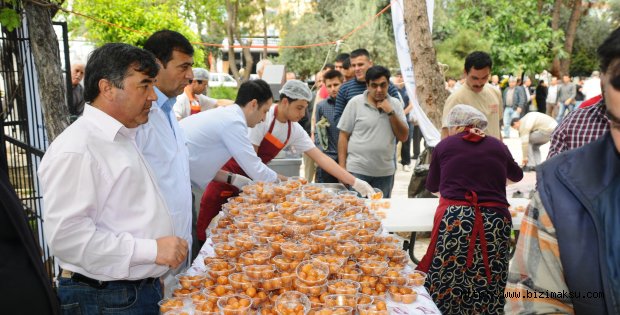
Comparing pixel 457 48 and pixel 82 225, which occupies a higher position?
pixel 457 48

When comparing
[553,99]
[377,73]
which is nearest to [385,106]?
[377,73]

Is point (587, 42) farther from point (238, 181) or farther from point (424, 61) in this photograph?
point (238, 181)

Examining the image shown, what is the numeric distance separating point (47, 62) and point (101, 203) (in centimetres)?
190

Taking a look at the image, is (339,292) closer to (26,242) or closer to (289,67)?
(26,242)

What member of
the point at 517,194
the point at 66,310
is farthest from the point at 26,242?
the point at 517,194

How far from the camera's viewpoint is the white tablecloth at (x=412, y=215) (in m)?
3.99

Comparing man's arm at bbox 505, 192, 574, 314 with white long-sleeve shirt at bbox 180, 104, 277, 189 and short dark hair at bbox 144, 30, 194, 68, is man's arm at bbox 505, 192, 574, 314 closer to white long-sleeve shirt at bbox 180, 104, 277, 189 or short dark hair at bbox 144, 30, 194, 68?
short dark hair at bbox 144, 30, 194, 68

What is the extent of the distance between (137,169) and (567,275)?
61.7 inches

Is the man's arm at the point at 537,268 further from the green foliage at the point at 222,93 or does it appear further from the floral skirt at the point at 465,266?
the green foliage at the point at 222,93

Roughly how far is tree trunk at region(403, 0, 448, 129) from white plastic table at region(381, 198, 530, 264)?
2.30 meters

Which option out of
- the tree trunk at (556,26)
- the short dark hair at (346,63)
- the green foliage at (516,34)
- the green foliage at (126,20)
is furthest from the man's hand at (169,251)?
the tree trunk at (556,26)

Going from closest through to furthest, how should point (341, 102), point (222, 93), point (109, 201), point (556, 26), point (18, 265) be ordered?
point (18, 265) < point (109, 201) < point (341, 102) < point (222, 93) < point (556, 26)

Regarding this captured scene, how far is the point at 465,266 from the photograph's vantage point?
12.4 feet

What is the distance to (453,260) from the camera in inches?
149
